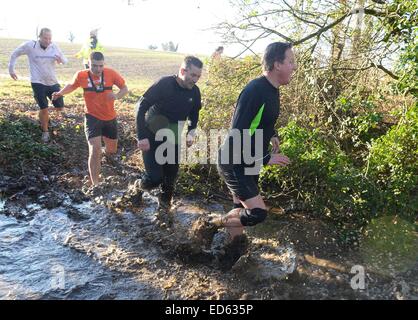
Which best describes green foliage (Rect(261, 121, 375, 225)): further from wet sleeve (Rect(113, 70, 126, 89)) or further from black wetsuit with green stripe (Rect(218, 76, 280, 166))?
wet sleeve (Rect(113, 70, 126, 89))

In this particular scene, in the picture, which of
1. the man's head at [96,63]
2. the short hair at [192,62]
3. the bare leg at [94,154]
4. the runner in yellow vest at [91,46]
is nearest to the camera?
the short hair at [192,62]

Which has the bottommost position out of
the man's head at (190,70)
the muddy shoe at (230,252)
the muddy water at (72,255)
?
the muddy water at (72,255)

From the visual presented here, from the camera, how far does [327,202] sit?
5.08 meters

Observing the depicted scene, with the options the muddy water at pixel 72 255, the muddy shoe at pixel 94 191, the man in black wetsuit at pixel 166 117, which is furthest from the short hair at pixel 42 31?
the man in black wetsuit at pixel 166 117

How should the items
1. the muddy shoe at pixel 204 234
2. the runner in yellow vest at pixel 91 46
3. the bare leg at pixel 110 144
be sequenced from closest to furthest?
1. the muddy shoe at pixel 204 234
2. the bare leg at pixel 110 144
3. the runner in yellow vest at pixel 91 46

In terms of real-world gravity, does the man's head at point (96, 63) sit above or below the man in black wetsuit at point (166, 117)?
above

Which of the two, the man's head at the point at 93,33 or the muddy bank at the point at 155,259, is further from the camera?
the man's head at the point at 93,33

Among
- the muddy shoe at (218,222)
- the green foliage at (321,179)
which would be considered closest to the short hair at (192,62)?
the green foliage at (321,179)

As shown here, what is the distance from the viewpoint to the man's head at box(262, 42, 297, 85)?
3.67 meters

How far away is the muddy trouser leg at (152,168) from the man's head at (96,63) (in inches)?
63.3

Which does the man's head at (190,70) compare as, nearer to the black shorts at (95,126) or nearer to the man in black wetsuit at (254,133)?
the man in black wetsuit at (254,133)

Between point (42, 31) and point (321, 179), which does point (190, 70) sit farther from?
point (42, 31)

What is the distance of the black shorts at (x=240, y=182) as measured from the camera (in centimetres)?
393

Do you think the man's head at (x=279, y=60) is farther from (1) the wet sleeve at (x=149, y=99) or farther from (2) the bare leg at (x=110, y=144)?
(2) the bare leg at (x=110, y=144)
